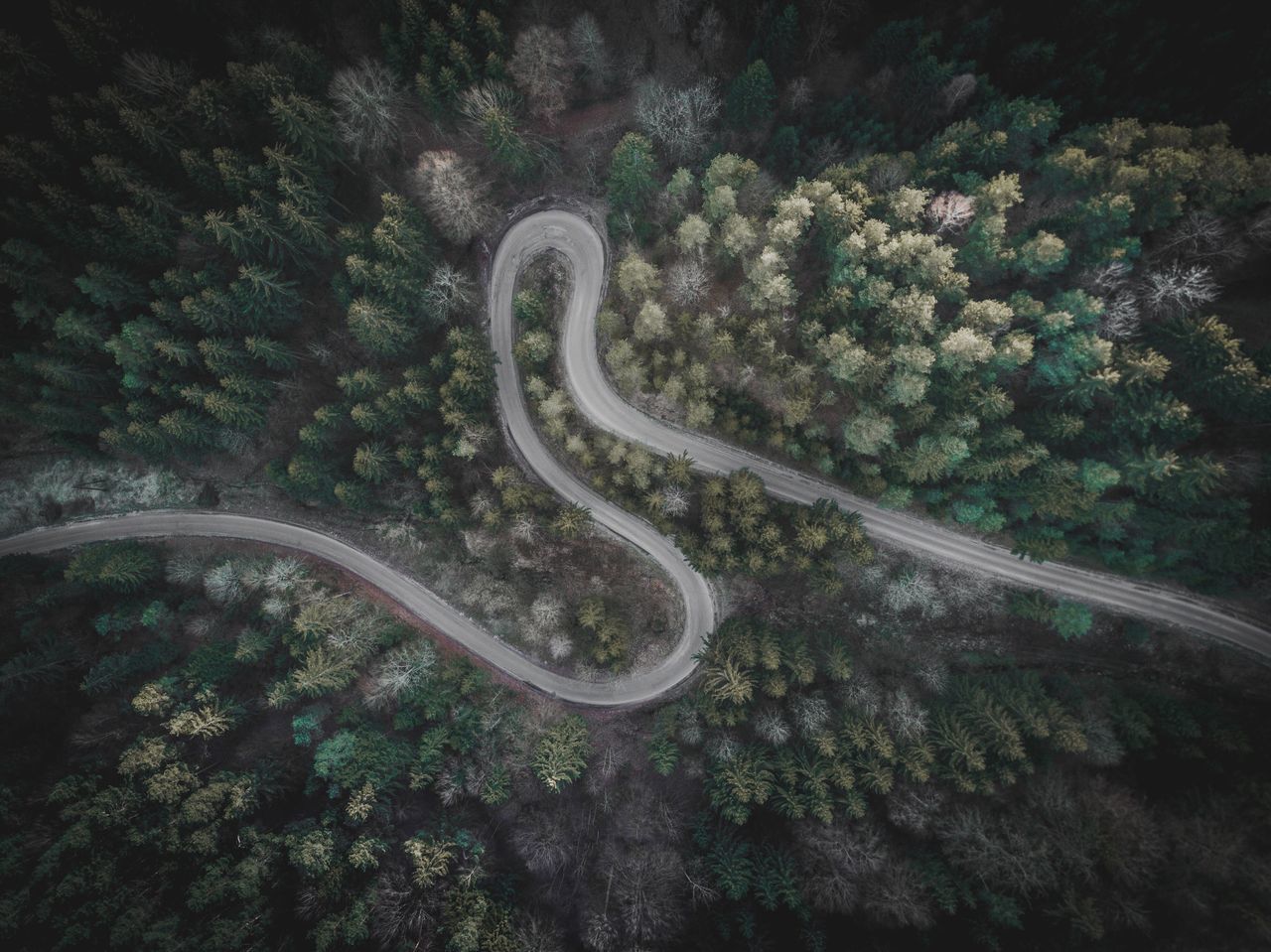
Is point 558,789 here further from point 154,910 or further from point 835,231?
point 835,231

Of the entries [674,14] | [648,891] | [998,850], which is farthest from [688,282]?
[998,850]

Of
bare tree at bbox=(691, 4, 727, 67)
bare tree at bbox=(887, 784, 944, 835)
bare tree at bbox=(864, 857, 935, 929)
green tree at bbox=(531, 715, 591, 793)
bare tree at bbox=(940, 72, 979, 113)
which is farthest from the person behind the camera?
green tree at bbox=(531, 715, 591, 793)

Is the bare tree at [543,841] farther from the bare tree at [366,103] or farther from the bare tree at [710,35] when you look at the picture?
the bare tree at [710,35]

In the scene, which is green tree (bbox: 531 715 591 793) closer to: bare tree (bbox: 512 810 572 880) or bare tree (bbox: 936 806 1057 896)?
bare tree (bbox: 512 810 572 880)

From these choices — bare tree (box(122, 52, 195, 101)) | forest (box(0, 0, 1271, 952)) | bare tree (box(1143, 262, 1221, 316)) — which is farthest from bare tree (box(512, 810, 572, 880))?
bare tree (box(122, 52, 195, 101))

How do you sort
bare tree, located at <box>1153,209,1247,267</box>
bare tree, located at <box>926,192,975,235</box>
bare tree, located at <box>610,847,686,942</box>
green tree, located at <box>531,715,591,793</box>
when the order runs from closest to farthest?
bare tree, located at <box>1153,209,1247,267</box> < bare tree, located at <box>926,192,975,235</box> < bare tree, located at <box>610,847,686,942</box> < green tree, located at <box>531,715,591,793</box>

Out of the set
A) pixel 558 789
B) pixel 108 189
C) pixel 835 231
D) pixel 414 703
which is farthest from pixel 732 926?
pixel 108 189
